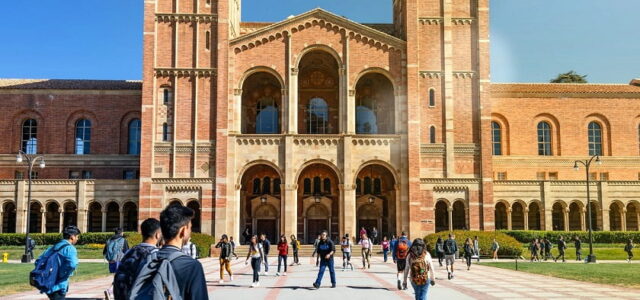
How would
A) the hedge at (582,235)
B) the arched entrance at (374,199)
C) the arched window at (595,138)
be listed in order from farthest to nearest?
the arched window at (595,138), the arched entrance at (374,199), the hedge at (582,235)

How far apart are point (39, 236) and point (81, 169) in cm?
806

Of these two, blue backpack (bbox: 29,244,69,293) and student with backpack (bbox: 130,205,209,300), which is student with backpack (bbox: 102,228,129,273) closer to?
blue backpack (bbox: 29,244,69,293)

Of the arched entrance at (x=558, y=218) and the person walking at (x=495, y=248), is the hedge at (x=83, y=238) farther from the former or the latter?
the arched entrance at (x=558, y=218)

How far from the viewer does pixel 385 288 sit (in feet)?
62.1

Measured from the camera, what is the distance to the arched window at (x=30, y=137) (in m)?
49.1

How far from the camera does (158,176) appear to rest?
42.1 m

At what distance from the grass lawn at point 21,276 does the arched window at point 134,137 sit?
22.3m

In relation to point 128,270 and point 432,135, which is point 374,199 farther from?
point 128,270

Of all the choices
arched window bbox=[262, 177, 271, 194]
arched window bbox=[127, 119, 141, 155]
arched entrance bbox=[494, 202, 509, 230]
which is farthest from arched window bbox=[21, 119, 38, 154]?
arched entrance bbox=[494, 202, 509, 230]

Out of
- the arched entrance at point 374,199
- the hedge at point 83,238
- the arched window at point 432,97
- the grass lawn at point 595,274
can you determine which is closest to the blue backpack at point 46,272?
the grass lawn at point 595,274

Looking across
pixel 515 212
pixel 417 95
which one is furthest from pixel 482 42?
pixel 515 212

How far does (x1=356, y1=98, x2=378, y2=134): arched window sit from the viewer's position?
48125 mm

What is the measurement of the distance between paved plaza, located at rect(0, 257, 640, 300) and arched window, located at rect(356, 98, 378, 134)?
24412mm

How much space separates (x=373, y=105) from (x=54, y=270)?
41251 millimetres
